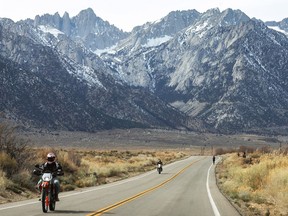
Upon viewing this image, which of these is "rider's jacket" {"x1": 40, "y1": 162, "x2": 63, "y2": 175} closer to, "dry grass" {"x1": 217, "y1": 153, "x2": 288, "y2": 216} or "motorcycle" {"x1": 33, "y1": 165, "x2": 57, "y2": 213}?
"motorcycle" {"x1": 33, "y1": 165, "x2": 57, "y2": 213}

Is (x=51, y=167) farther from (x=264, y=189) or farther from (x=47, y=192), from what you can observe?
(x=264, y=189)

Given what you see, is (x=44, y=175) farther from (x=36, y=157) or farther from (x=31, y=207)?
(x=36, y=157)

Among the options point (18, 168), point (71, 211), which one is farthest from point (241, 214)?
point (18, 168)

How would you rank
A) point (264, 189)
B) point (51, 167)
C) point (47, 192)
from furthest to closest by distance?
1. point (264, 189)
2. point (51, 167)
3. point (47, 192)

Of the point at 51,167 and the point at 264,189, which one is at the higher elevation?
the point at 51,167

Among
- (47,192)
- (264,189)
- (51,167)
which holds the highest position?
(51,167)

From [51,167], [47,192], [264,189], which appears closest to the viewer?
[47,192]

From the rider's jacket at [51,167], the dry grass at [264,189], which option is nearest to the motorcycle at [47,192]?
the rider's jacket at [51,167]

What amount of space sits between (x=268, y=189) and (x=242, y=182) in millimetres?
6947

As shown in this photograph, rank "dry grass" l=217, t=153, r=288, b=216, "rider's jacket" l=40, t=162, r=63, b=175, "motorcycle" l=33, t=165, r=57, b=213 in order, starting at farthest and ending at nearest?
"dry grass" l=217, t=153, r=288, b=216
"rider's jacket" l=40, t=162, r=63, b=175
"motorcycle" l=33, t=165, r=57, b=213

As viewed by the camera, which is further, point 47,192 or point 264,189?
point 264,189

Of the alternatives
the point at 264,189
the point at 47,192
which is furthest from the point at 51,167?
the point at 264,189

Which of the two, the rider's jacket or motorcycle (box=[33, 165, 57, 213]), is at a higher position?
the rider's jacket

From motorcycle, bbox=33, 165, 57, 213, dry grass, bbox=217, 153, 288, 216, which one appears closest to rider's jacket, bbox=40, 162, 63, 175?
motorcycle, bbox=33, 165, 57, 213
